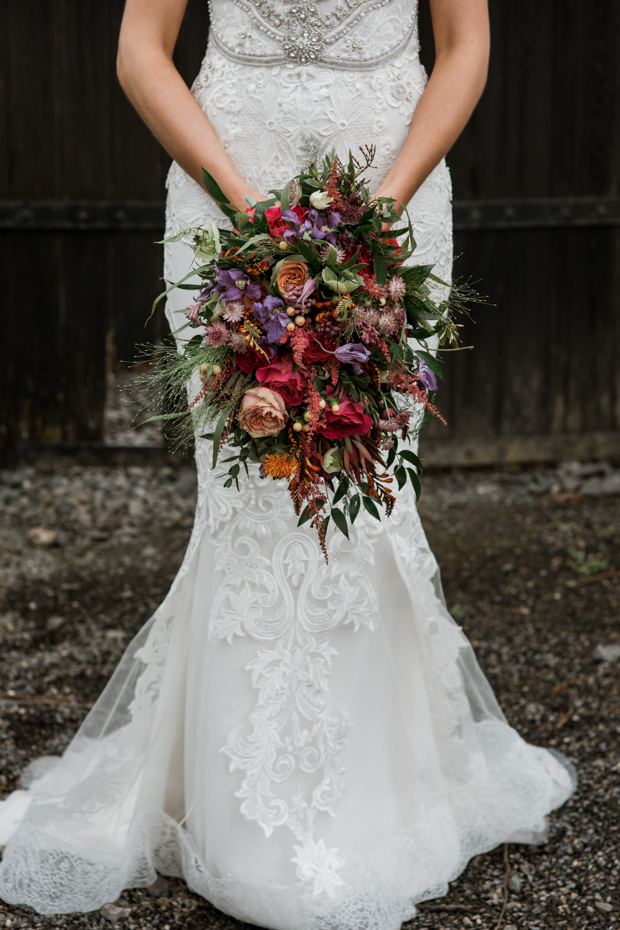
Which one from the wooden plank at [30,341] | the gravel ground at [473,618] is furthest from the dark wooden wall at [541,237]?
the wooden plank at [30,341]

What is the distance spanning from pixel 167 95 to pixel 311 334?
78 centimetres

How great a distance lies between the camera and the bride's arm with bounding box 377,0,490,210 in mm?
2080

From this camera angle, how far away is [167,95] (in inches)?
82.0

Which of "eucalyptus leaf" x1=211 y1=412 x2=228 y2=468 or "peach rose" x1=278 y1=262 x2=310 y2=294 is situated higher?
"peach rose" x1=278 y1=262 x2=310 y2=294

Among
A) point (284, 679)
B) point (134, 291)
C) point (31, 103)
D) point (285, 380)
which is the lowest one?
point (284, 679)

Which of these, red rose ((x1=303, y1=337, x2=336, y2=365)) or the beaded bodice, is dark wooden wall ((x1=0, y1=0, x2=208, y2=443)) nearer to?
the beaded bodice

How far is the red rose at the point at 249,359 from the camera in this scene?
1.67 m

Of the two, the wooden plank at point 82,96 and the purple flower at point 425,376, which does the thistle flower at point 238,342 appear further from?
the wooden plank at point 82,96

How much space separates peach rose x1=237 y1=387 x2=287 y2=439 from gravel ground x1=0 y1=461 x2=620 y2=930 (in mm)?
1203

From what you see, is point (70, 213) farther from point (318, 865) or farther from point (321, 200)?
point (318, 865)

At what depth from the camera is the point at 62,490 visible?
16.8 ft

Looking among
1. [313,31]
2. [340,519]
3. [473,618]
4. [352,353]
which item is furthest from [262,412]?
[473,618]

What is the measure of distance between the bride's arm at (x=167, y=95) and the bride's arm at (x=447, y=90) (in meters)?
0.36

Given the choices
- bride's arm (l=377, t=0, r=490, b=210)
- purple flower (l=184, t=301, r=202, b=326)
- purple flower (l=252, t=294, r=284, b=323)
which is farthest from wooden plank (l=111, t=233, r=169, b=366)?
purple flower (l=252, t=294, r=284, b=323)
